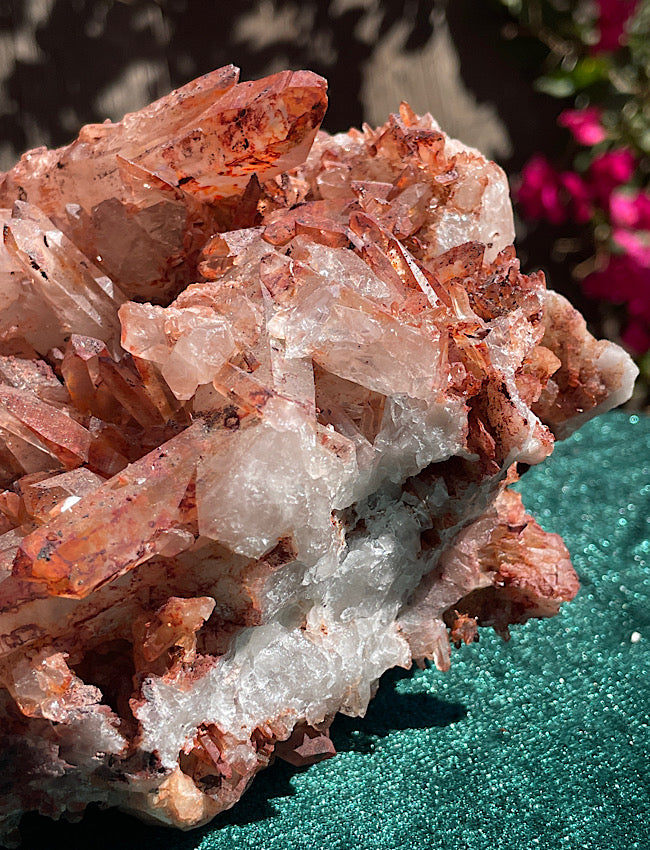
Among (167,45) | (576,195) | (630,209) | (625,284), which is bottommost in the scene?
(625,284)

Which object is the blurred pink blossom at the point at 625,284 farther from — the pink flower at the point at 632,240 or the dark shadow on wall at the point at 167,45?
the dark shadow on wall at the point at 167,45

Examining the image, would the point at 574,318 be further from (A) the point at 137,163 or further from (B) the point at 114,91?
(B) the point at 114,91

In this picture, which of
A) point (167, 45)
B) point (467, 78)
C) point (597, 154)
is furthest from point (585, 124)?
point (167, 45)

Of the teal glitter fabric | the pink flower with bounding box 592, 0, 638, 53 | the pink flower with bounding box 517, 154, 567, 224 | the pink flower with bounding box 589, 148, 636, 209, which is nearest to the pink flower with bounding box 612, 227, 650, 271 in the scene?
the pink flower with bounding box 589, 148, 636, 209

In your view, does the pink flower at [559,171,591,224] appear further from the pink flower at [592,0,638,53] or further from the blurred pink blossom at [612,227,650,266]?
the pink flower at [592,0,638,53]

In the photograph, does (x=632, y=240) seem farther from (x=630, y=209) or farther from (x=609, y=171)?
(x=609, y=171)

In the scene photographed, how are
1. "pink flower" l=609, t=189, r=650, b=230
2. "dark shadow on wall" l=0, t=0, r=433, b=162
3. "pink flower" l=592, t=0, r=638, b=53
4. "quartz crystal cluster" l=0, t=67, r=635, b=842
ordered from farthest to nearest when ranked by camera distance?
"pink flower" l=609, t=189, r=650, b=230, "pink flower" l=592, t=0, r=638, b=53, "dark shadow on wall" l=0, t=0, r=433, b=162, "quartz crystal cluster" l=0, t=67, r=635, b=842

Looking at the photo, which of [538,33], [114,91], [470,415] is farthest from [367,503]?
[538,33]
